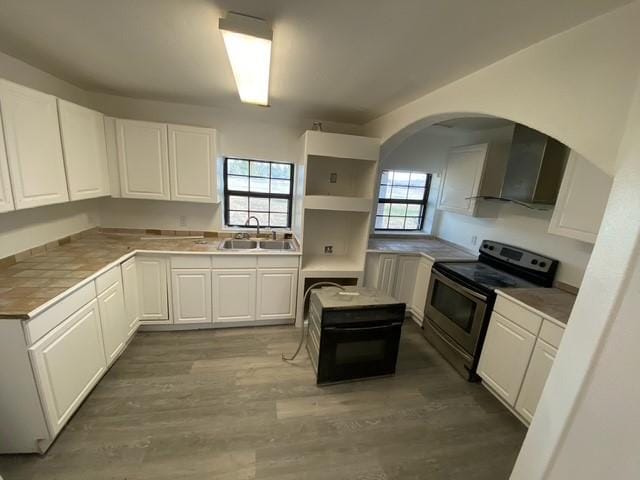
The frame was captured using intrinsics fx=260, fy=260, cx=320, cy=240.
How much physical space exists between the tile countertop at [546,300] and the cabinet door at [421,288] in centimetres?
95

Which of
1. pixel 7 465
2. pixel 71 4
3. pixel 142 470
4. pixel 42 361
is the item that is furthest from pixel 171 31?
pixel 7 465

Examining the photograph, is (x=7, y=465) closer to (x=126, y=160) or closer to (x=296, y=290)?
(x=296, y=290)

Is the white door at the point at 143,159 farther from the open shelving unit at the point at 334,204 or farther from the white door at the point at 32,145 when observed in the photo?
the open shelving unit at the point at 334,204

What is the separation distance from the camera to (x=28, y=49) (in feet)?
5.89

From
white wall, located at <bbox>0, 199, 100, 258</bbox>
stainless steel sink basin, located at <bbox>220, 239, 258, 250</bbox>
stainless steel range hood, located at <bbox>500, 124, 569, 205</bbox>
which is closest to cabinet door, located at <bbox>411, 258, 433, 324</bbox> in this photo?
stainless steel range hood, located at <bbox>500, 124, 569, 205</bbox>

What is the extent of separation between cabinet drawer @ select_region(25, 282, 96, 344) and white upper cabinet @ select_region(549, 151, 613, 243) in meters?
3.54

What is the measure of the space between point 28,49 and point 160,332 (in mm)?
2581

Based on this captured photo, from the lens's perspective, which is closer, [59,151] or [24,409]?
[24,409]

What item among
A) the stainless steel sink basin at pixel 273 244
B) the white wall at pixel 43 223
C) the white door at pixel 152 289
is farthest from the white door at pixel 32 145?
the stainless steel sink basin at pixel 273 244

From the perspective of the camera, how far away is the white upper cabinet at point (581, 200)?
1.84 meters

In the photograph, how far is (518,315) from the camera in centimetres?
202

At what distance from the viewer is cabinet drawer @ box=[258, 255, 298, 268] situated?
288 centimetres

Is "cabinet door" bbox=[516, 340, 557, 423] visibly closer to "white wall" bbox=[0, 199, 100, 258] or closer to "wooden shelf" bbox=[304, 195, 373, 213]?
"wooden shelf" bbox=[304, 195, 373, 213]

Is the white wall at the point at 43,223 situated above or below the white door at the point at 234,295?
above
